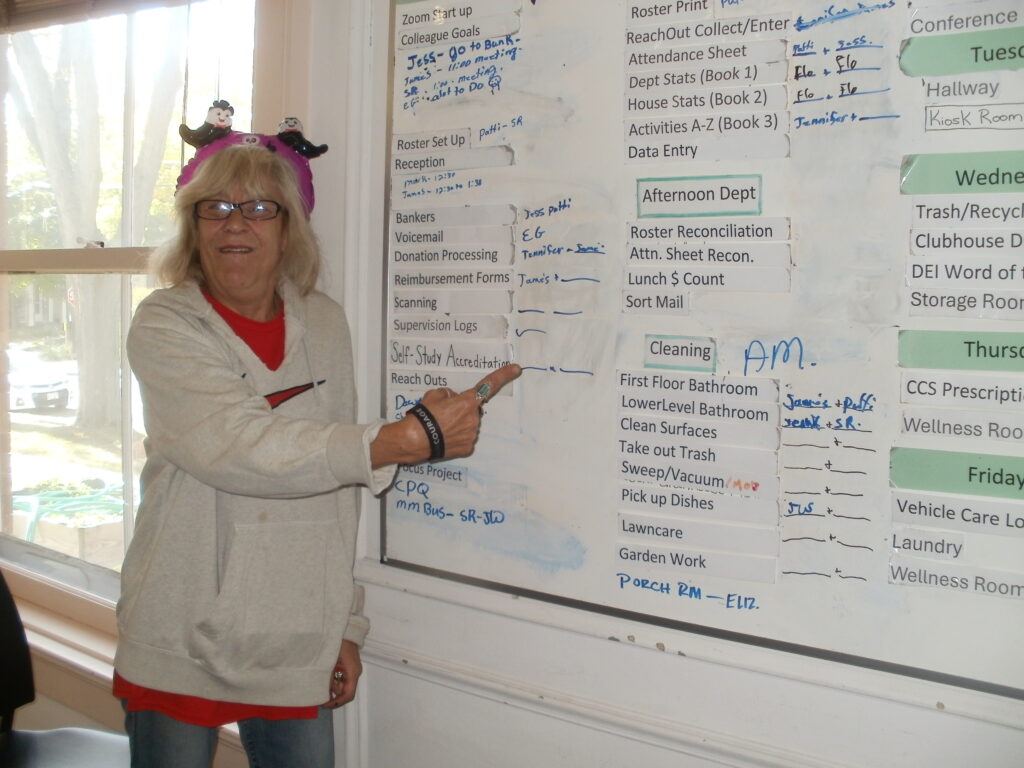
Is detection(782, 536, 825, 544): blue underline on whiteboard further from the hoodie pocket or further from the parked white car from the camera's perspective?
the parked white car

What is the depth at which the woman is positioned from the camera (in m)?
1.04

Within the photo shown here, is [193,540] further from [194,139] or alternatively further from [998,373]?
[998,373]

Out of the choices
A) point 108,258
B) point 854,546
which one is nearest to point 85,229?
point 108,258

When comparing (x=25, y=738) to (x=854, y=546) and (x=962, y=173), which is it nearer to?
(x=854, y=546)

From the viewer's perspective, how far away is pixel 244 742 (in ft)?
4.21

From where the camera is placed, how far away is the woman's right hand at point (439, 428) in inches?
40.8

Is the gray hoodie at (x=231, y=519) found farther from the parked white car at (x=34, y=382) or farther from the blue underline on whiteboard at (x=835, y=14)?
the parked white car at (x=34, y=382)

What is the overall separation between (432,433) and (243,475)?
0.27m

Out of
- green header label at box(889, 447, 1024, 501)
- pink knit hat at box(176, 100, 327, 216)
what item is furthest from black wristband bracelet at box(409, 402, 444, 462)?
green header label at box(889, 447, 1024, 501)

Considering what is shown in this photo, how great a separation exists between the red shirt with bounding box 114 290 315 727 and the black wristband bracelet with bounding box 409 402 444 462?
1.02ft

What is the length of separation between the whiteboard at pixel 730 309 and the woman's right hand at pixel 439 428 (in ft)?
0.53

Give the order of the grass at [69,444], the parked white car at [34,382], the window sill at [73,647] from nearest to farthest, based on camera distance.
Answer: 1. the window sill at [73,647]
2. the grass at [69,444]
3. the parked white car at [34,382]

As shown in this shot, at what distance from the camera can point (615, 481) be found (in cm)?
116

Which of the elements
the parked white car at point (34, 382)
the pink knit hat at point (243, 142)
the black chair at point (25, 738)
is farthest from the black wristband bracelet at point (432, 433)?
the parked white car at point (34, 382)
